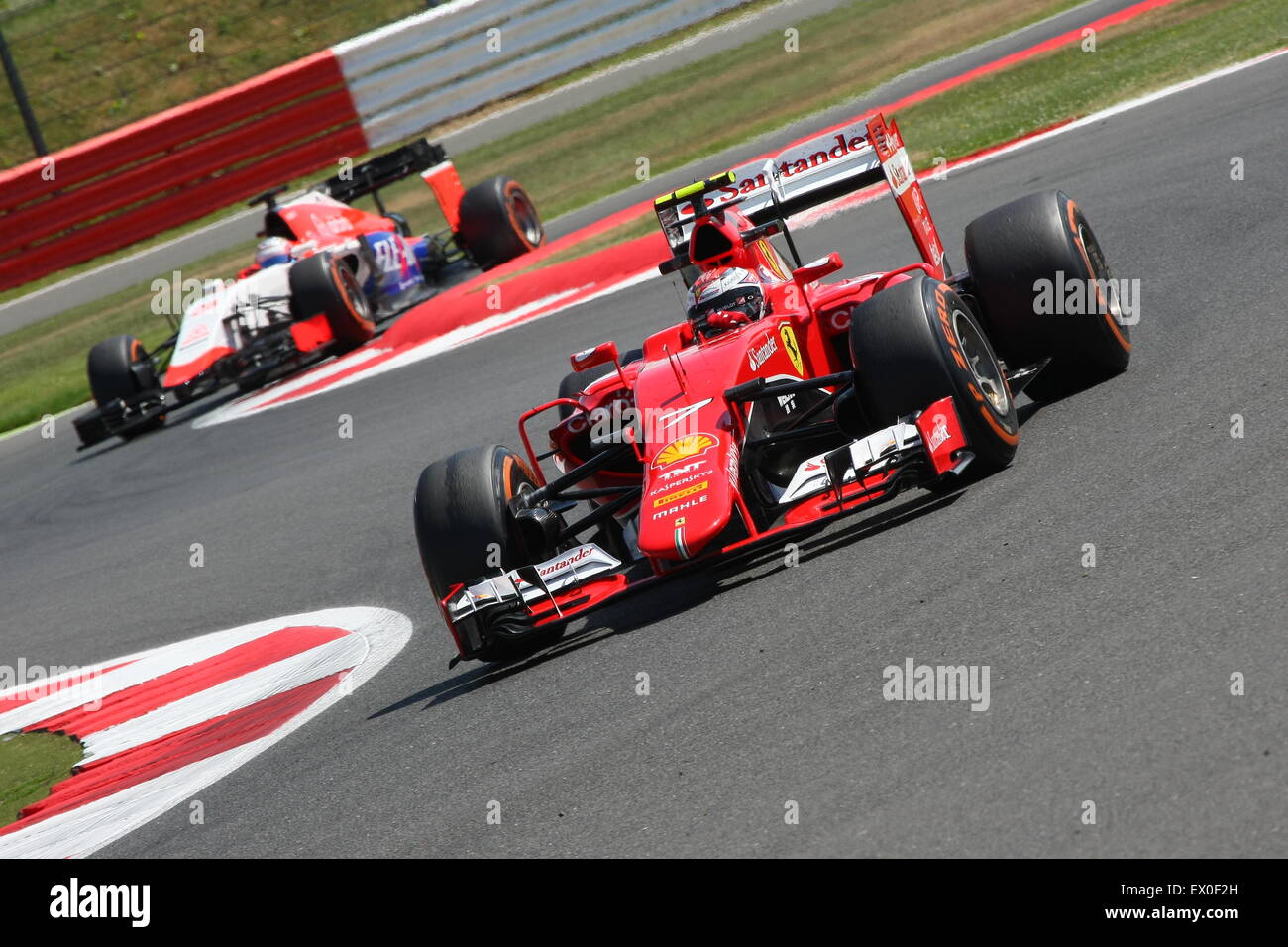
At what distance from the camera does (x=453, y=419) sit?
12180 mm

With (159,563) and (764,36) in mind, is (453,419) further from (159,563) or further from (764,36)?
(764,36)

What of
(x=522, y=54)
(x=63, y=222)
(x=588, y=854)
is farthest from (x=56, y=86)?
(x=588, y=854)

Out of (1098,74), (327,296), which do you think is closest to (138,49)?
(327,296)

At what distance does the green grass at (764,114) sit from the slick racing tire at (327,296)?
7.79 ft

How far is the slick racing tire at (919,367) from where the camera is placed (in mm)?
6391

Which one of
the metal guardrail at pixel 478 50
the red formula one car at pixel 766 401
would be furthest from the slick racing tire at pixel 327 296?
the metal guardrail at pixel 478 50

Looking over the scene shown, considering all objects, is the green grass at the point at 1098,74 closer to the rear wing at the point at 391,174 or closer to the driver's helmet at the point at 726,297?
the rear wing at the point at 391,174

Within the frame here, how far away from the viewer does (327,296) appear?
53.1 ft

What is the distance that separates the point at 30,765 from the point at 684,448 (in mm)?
3906

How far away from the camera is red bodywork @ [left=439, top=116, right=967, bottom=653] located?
20.7 ft

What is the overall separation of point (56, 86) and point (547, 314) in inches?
644

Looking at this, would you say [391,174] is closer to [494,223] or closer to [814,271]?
[494,223]

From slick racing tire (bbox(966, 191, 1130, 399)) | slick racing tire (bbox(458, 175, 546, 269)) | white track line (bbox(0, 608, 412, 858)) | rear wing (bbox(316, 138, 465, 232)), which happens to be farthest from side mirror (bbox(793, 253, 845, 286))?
rear wing (bbox(316, 138, 465, 232))

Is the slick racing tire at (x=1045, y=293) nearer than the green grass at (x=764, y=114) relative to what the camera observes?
Yes
